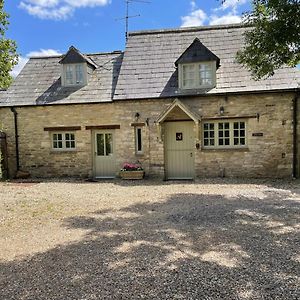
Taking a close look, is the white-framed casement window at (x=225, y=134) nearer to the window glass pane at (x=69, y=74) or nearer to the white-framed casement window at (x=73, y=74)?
the white-framed casement window at (x=73, y=74)

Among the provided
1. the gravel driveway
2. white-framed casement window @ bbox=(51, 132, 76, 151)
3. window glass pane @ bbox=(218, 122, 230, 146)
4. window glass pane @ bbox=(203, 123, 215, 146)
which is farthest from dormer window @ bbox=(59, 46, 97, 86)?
the gravel driveway

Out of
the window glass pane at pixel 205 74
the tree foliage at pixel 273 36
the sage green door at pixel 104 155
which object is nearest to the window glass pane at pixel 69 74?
the sage green door at pixel 104 155

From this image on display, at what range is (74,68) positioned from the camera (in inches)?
593

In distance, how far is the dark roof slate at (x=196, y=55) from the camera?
13094 millimetres

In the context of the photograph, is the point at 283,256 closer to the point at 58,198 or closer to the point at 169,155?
the point at 58,198

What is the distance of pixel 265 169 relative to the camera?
1270 cm

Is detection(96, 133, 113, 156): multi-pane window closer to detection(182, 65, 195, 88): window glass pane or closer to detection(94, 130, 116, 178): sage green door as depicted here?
detection(94, 130, 116, 178): sage green door

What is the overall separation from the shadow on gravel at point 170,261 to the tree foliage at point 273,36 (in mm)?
4478

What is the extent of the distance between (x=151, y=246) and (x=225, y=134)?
8.86 metres

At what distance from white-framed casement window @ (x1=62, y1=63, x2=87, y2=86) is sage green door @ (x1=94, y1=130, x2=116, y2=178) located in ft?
9.91

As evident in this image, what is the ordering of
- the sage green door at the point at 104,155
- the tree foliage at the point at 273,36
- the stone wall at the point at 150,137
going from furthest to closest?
1. the sage green door at the point at 104,155
2. the stone wall at the point at 150,137
3. the tree foliage at the point at 273,36

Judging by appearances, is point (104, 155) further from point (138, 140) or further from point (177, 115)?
point (177, 115)

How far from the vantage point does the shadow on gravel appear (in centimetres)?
365

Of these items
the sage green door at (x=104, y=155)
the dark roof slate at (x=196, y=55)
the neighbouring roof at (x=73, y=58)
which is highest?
the neighbouring roof at (x=73, y=58)
